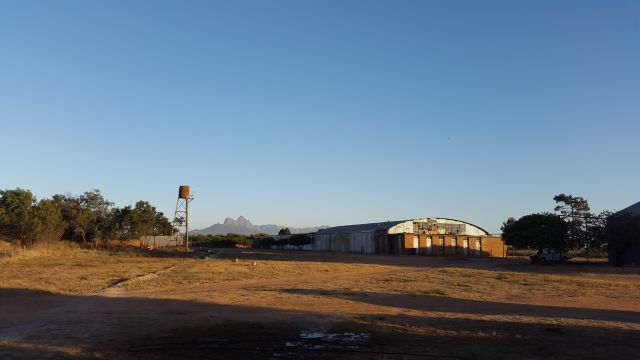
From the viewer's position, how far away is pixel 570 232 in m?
44.9

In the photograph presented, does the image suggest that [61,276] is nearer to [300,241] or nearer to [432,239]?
[432,239]

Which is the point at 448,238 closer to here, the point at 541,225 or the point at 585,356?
the point at 541,225

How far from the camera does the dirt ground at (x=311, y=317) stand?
1092 cm

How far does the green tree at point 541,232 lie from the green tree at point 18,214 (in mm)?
43517

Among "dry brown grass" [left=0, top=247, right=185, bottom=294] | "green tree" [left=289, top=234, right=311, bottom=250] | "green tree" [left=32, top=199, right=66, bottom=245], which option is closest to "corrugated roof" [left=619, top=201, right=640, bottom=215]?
"dry brown grass" [left=0, top=247, right=185, bottom=294]

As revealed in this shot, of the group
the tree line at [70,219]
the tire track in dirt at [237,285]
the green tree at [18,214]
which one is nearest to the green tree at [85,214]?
the tree line at [70,219]

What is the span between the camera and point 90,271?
1206 inches

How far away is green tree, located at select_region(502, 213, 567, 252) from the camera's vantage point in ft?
143

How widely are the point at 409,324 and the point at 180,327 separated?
5.60 meters

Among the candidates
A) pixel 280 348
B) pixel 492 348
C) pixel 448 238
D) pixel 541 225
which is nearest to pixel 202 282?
pixel 280 348

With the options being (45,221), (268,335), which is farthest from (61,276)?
(45,221)

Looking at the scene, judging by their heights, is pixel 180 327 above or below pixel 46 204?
below

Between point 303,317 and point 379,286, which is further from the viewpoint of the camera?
point 379,286

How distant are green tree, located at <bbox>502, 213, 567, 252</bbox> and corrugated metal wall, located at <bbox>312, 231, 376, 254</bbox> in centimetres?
3061
